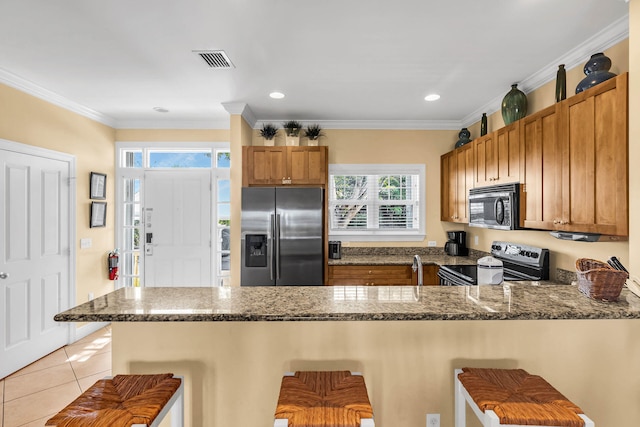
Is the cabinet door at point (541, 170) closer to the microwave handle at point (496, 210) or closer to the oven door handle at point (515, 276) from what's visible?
the microwave handle at point (496, 210)

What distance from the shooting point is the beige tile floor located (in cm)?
246

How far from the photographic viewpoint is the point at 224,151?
14.9 feet

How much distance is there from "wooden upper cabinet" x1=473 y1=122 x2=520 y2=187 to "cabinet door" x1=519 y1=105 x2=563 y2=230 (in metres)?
0.09

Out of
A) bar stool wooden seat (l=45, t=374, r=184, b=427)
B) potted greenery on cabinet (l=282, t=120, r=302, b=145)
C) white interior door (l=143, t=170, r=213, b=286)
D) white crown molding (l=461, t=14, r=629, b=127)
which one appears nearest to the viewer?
bar stool wooden seat (l=45, t=374, r=184, b=427)

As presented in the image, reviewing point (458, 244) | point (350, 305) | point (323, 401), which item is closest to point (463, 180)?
point (458, 244)

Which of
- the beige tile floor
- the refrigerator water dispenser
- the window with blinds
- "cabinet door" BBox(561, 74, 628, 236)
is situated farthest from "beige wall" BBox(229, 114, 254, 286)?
"cabinet door" BBox(561, 74, 628, 236)

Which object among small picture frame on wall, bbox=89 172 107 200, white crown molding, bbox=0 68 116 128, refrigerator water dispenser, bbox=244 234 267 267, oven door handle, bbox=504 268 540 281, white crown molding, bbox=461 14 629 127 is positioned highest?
white crown molding, bbox=0 68 116 128

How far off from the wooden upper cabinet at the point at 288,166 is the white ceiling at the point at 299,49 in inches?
20.1

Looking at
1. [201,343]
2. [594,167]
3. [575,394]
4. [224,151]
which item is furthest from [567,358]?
[224,151]

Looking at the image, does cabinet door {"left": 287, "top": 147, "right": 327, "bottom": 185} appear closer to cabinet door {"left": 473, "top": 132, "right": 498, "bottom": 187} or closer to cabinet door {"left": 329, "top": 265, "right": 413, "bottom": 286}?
cabinet door {"left": 329, "top": 265, "right": 413, "bottom": 286}

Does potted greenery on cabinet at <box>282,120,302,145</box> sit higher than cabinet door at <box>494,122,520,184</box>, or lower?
higher

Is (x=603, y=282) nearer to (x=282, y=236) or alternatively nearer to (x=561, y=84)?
(x=561, y=84)

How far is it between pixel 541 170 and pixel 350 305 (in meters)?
1.92

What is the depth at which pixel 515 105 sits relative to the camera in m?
2.92
